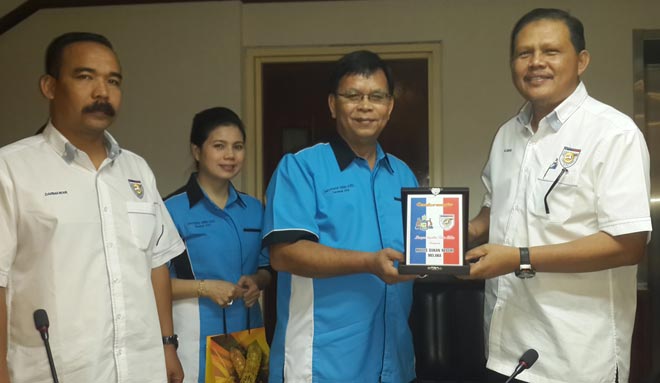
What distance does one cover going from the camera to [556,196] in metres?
1.75

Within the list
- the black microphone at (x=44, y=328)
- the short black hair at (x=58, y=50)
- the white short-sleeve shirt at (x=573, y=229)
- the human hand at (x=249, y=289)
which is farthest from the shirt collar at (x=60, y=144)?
the white short-sleeve shirt at (x=573, y=229)

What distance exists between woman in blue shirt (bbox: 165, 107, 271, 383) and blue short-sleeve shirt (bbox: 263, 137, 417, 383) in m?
0.43

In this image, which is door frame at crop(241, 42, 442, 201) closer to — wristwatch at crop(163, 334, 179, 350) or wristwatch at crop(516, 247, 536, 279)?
wristwatch at crop(163, 334, 179, 350)

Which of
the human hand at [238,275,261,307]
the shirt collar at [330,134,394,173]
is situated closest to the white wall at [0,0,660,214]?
the human hand at [238,275,261,307]

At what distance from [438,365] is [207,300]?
939 millimetres

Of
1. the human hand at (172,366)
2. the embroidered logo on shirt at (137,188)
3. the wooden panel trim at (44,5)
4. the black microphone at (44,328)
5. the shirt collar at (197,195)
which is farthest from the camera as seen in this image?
the wooden panel trim at (44,5)

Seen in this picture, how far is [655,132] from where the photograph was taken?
403cm

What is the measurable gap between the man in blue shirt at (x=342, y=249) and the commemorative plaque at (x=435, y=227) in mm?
93

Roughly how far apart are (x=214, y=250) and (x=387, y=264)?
854mm

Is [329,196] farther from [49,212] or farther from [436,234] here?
[49,212]

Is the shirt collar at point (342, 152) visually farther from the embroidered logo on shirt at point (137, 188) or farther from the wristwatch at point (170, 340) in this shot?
the wristwatch at point (170, 340)

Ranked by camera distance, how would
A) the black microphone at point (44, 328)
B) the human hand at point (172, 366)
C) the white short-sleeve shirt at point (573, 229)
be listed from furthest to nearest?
the human hand at point (172, 366), the white short-sleeve shirt at point (573, 229), the black microphone at point (44, 328)

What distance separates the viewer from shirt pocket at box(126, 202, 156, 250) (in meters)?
1.82

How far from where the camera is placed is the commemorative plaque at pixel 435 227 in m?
1.75
